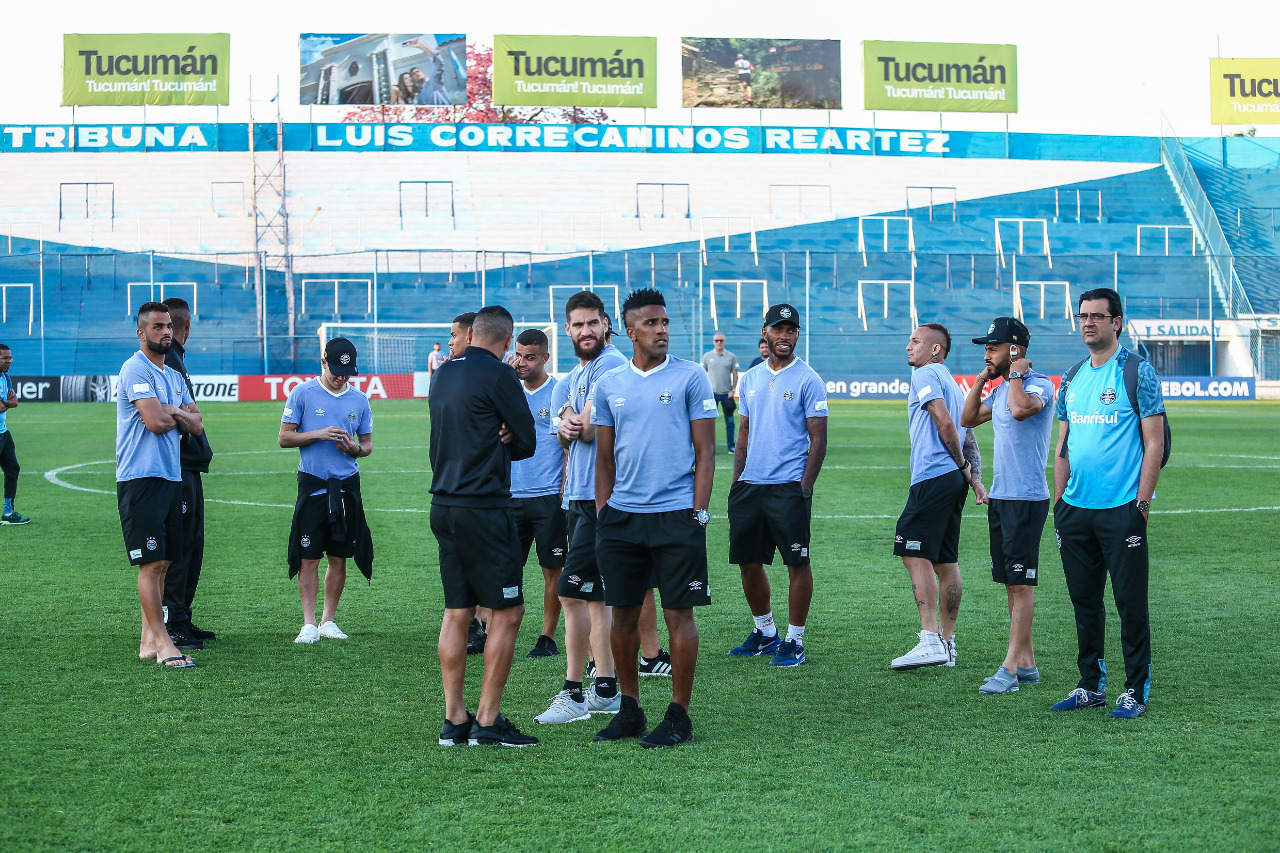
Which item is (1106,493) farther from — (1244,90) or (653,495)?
(1244,90)

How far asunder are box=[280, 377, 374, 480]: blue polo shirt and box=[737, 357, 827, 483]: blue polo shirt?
2.60m

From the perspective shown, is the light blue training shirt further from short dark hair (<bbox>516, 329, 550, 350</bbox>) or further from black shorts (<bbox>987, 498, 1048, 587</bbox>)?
short dark hair (<bbox>516, 329, 550, 350</bbox>)

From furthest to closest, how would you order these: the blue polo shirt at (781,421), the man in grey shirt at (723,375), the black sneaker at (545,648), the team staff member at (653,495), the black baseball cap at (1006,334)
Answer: the man in grey shirt at (723,375) → the black sneaker at (545,648) → the blue polo shirt at (781,421) → the black baseball cap at (1006,334) → the team staff member at (653,495)

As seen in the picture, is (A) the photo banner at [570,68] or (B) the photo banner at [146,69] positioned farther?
(B) the photo banner at [146,69]

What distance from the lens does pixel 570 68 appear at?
180ft

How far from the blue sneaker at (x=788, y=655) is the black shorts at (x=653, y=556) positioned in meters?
1.71

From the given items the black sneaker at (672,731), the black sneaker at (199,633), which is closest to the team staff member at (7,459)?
the black sneaker at (199,633)

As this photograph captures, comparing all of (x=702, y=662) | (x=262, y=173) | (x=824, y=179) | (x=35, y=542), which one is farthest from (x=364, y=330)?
(x=702, y=662)

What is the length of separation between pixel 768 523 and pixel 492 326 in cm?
263

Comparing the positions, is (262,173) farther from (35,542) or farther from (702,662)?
(702,662)

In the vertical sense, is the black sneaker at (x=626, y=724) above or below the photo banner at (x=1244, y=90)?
below

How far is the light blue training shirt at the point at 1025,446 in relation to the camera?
7.18 meters

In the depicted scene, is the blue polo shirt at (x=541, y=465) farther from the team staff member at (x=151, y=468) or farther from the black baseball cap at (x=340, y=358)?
the team staff member at (x=151, y=468)

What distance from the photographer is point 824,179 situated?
5641 centimetres
